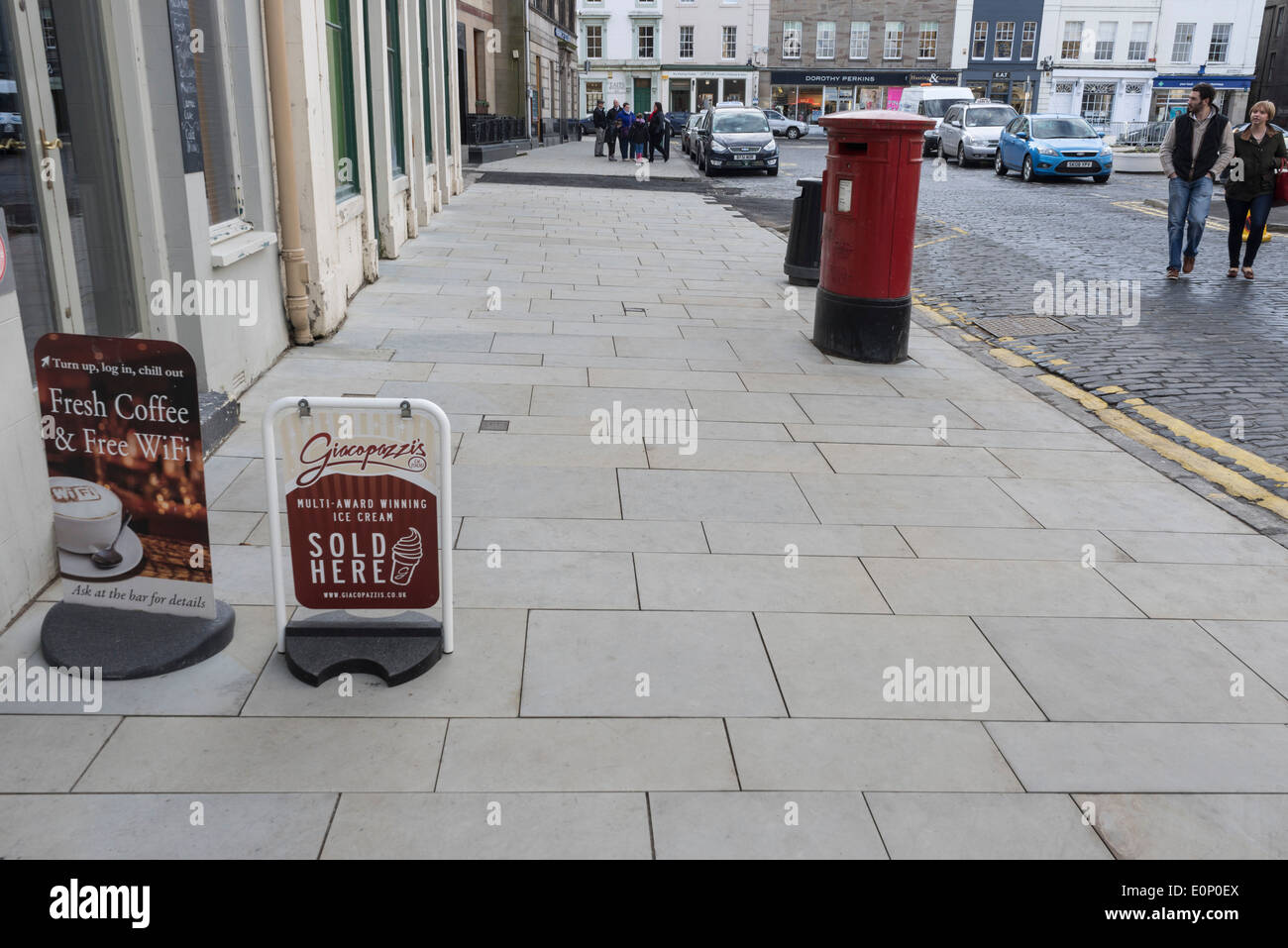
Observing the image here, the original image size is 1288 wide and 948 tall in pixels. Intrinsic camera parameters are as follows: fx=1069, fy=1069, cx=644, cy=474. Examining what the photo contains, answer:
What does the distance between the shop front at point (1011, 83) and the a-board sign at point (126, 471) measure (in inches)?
2496

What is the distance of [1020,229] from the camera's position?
16609 mm

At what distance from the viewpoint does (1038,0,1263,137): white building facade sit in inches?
2270

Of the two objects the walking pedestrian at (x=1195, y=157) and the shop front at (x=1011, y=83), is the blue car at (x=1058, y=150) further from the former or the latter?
the shop front at (x=1011, y=83)

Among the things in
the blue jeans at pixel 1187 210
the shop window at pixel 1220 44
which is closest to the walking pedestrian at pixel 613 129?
the blue jeans at pixel 1187 210

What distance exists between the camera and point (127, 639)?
3635 millimetres

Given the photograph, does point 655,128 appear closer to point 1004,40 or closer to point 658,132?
point 658,132

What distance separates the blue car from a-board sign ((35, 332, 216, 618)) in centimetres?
2494

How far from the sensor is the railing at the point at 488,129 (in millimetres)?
29031

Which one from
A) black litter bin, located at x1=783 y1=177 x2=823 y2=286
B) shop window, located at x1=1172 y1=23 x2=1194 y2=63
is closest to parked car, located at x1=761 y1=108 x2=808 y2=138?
shop window, located at x1=1172 y1=23 x2=1194 y2=63

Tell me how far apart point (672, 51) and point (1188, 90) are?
29092mm
